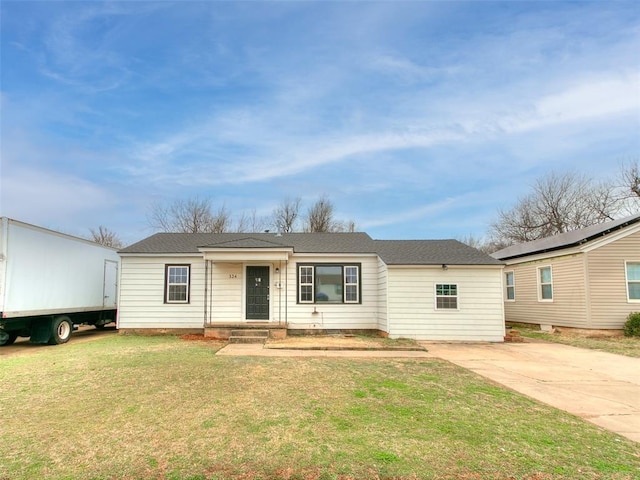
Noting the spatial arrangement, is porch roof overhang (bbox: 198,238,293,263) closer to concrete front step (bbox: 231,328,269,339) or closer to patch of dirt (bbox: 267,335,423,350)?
concrete front step (bbox: 231,328,269,339)

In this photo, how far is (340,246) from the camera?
49.1ft

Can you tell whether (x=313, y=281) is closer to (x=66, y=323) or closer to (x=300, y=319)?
(x=300, y=319)

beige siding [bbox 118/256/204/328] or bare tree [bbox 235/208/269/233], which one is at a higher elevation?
bare tree [bbox 235/208/269/233]

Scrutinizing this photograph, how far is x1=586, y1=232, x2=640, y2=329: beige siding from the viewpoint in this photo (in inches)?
537

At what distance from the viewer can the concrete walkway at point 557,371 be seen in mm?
5430

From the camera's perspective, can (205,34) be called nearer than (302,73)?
Yes

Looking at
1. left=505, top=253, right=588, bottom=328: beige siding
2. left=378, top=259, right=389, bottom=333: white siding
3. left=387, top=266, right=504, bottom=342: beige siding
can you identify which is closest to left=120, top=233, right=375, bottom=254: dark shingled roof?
left=378, top=259, right=389, bottom=333: white siding

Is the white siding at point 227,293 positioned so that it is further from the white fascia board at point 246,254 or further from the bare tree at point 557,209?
the bare tree at point 557,209

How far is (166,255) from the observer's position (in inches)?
560

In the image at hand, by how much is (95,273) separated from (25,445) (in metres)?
11.3

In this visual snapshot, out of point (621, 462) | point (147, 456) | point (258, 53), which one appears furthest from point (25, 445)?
point (258, 53)

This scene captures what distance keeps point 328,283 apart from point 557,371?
7974 millimetres

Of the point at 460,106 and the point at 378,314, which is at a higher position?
the point at 460,106

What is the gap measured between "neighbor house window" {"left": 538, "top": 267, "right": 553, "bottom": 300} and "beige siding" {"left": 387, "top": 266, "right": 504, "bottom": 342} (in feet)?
15.1
